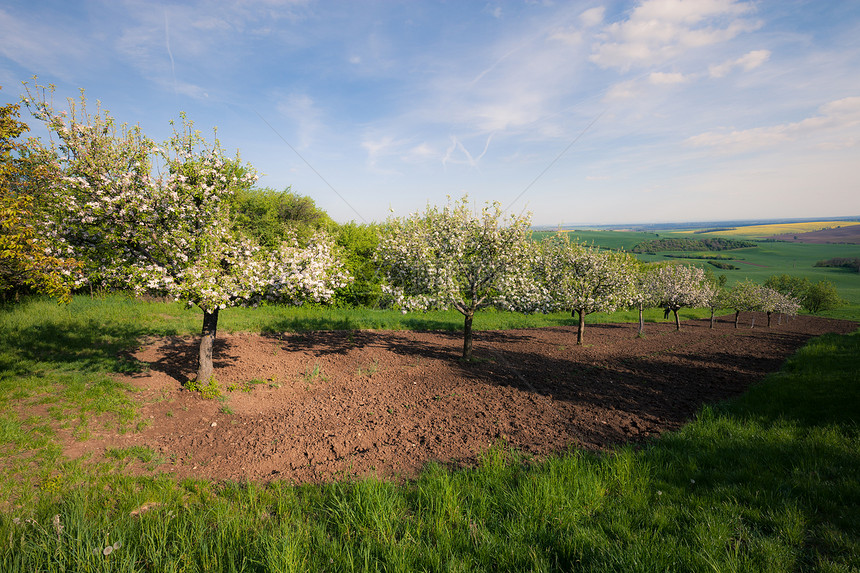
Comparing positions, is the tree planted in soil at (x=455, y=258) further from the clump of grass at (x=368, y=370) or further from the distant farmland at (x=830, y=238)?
the distant farmland at (x=830, y=238)

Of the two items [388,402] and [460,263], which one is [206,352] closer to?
[388,402]

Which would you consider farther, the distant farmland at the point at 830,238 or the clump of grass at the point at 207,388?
the distant farmland at the point at 830,238

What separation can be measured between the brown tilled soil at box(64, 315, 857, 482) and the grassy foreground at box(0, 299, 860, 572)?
918 mm

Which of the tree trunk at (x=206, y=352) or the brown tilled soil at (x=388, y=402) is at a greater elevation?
the tree trunk at (x=206, y=352)

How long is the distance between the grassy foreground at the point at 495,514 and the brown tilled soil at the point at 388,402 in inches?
36.1

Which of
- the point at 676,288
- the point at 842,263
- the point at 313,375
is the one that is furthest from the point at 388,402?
the point at 842,263

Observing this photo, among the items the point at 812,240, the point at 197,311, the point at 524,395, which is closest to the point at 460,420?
the point at 524,395

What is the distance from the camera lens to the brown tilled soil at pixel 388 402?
765 centimetres

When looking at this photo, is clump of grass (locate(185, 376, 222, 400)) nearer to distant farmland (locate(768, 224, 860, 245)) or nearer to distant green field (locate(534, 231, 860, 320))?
distant green field (locate(534, 231, 860, 320))

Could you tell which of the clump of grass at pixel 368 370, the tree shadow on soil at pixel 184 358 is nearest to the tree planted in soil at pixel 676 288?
the clump of grass at pixel 368 370

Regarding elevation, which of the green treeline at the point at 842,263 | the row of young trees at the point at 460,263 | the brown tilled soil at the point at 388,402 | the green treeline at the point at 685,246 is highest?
the green treeline at the point at 685,246

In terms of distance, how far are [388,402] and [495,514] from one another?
18.6 ft

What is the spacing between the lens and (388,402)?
1034 cm

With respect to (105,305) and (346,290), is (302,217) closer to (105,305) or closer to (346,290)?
(346,290)
